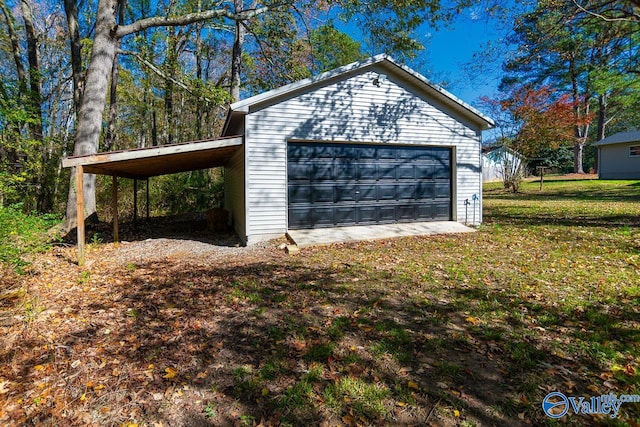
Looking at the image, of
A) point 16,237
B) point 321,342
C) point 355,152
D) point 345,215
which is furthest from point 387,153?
point 16,237

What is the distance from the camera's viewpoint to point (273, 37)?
459 inches

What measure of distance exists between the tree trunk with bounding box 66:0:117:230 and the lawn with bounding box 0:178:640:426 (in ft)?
13.0

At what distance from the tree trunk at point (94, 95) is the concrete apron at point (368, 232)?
6.14 metres

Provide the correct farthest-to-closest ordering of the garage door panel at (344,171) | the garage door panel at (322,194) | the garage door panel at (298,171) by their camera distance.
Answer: the garage door panel at (344,171)
the garage door panel at (322,194)
the garage door panel at (298,171)

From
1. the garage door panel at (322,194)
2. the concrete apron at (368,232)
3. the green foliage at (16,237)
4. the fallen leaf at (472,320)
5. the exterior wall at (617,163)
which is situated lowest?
the fallen leaf at (472,320)

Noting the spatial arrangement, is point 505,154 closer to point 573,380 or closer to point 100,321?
point 573,380

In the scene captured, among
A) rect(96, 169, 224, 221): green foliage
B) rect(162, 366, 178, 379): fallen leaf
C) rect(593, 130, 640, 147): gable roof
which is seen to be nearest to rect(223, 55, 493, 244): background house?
rect(96, 169, 224, 221): green foliage

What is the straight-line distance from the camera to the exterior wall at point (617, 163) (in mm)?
23484

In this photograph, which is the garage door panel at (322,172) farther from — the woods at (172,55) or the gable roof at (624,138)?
the gable roof at (624,138)

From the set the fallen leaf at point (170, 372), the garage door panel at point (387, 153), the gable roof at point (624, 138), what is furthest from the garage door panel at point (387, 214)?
the gable roof at point (624, 138)

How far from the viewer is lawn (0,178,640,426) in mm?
2357

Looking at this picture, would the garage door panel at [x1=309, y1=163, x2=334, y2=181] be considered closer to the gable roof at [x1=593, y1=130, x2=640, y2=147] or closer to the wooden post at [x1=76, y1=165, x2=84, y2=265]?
the wooden post at [x1=76, y1=165, x2=84, y2=265]

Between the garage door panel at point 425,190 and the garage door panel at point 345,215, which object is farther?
the garage door panel at point 425,190

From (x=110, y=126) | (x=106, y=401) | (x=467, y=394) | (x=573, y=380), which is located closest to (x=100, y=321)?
(x=106, y=401)
